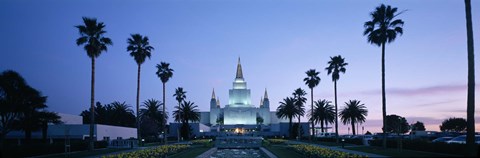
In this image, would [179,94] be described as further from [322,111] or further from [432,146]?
[432,146]

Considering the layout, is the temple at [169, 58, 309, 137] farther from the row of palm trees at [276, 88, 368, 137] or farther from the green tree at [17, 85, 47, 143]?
the green tree at [17, 85, 47, 143]

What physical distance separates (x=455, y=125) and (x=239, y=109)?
6064 cm

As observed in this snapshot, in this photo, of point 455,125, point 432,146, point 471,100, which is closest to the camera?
point 471,100

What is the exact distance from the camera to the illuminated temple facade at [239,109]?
502 feet

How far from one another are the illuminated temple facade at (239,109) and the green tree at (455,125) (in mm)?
54096

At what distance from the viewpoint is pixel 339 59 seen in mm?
64250

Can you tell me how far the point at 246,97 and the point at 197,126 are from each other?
42960 millimetres

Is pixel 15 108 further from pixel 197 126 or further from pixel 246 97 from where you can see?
pixel 246 97

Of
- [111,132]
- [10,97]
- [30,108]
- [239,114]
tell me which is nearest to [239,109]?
[239,114]

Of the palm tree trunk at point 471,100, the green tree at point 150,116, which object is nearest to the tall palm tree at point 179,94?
the green tree at point 150,116

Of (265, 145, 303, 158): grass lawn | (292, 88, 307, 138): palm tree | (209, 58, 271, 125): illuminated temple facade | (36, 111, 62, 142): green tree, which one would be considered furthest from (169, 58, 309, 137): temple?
(265, 145, 303, 158): grass lawn

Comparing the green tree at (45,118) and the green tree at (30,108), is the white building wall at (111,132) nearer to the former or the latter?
the green tree at (45,118)

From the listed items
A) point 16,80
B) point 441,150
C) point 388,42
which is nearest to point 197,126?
point 16,80

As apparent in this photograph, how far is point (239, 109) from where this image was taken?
501 ft
